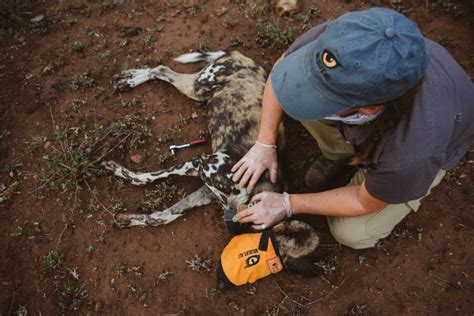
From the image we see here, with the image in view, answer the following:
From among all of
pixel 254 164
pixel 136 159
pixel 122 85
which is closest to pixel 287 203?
pixel 254 164

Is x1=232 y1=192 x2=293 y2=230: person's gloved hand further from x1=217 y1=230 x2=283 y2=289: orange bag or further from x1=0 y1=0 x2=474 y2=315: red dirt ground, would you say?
x1=0 y1=0 x2=474 y2=315: red dirt ground

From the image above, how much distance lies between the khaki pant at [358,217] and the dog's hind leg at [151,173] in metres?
1.03

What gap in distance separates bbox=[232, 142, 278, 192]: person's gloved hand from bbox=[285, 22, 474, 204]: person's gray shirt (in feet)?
2.48

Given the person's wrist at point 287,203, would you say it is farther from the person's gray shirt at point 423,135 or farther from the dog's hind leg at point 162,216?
the dog's hind leg at point 162,216

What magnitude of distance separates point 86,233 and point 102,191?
385mm

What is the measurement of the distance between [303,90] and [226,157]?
128 cm

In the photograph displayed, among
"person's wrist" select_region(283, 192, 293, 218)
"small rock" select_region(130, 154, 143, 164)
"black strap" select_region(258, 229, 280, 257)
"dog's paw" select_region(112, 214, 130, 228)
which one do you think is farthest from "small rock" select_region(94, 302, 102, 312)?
"person's wrist" select_region(283, 192, 293, 218)

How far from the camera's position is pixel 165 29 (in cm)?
416

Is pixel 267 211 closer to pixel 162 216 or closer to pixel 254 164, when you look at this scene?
pixel 254 164

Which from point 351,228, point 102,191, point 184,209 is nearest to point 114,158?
point 102,191

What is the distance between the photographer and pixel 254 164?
9.41 feet

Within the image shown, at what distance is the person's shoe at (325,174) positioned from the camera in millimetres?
3010

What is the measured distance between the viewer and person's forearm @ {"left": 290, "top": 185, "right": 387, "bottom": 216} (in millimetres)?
2463

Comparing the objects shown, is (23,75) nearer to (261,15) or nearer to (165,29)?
(165,29)
